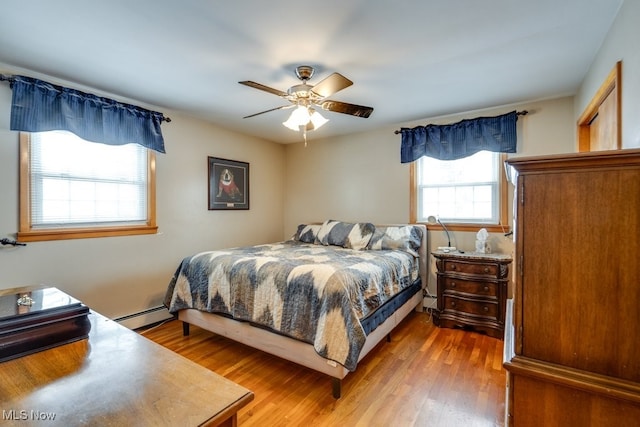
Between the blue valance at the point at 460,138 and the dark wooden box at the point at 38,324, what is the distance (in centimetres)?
347

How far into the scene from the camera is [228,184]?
404cm

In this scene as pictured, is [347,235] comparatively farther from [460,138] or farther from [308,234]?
[460,138]

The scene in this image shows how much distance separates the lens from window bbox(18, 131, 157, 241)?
2.47m

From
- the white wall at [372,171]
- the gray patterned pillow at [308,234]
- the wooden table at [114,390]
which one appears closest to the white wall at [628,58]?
the white wall at [372,171]

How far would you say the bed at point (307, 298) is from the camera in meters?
1.99

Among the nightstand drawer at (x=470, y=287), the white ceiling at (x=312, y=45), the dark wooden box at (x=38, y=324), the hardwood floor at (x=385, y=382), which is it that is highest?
the white ceiling at (x=312, y=45)

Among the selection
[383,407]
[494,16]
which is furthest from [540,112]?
[383,407]

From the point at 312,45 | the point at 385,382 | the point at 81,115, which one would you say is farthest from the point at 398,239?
the point at 81,115

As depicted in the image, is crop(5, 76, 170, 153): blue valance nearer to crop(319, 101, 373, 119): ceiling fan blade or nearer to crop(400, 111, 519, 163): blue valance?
crop(319, 101, 373, 119): ceiling fan blade

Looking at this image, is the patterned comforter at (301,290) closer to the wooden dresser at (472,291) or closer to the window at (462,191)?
the wooden dresser at (472,291)

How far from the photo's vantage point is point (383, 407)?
6.29ft

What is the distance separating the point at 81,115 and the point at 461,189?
3928 mm

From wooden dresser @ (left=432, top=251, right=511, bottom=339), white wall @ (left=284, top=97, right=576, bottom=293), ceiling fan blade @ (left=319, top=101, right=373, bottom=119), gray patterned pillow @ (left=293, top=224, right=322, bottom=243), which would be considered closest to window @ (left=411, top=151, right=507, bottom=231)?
white wall @ (left=284, top=97, right=576, bottom=293)

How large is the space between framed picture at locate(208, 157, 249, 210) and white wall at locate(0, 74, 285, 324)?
92 mm
